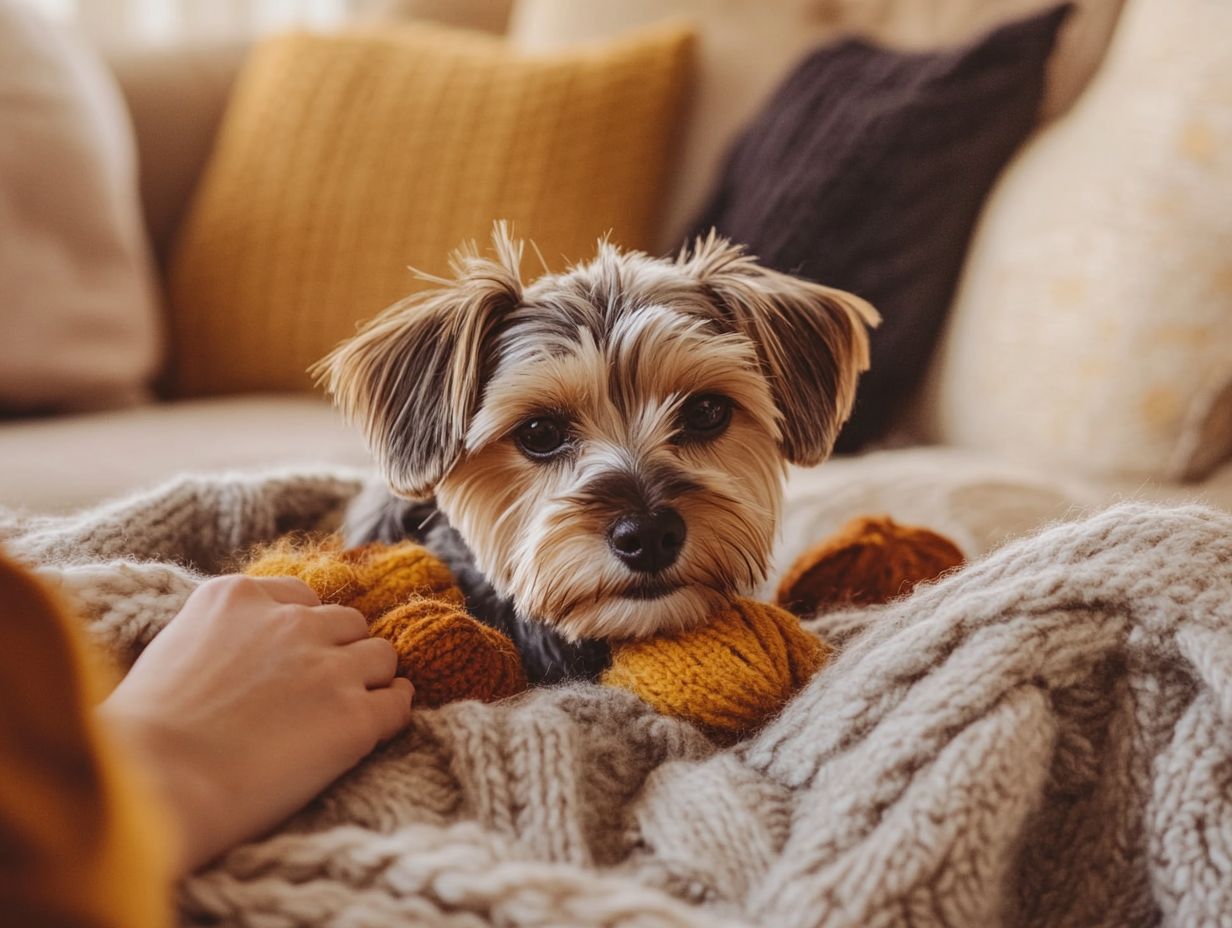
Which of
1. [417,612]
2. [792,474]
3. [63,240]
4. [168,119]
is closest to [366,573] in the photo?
[417,612]

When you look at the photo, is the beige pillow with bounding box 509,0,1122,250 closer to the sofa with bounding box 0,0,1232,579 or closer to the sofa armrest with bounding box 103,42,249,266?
the sofa with bounding box 0,0,1232,579

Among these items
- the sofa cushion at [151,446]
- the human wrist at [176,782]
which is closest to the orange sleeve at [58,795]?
the human wrist at [176,782]

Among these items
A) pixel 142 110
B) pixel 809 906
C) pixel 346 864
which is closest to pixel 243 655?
pixel 346 864

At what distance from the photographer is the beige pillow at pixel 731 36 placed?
86.7 inches

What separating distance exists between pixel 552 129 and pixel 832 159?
2.24 ft

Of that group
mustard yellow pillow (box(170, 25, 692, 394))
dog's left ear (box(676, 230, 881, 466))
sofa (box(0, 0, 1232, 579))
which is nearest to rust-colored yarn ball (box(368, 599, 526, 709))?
dog's left ear (box(676, 230, 881, 466))

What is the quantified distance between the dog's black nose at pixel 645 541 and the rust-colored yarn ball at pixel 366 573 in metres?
0.21

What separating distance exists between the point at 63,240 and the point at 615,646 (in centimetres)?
167

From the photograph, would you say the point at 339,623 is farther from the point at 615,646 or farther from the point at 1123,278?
the point at 1123,278

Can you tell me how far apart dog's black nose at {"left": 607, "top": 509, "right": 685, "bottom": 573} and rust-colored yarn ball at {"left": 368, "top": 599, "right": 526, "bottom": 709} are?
0.16 meters

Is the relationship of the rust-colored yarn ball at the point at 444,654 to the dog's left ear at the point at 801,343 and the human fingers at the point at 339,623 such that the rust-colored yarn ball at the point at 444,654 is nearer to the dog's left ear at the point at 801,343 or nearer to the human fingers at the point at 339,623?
the human fingers at the point at 339,623

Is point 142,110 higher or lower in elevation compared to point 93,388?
higher

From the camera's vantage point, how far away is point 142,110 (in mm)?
2607

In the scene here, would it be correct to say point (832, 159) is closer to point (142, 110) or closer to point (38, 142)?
point (38, 142)
